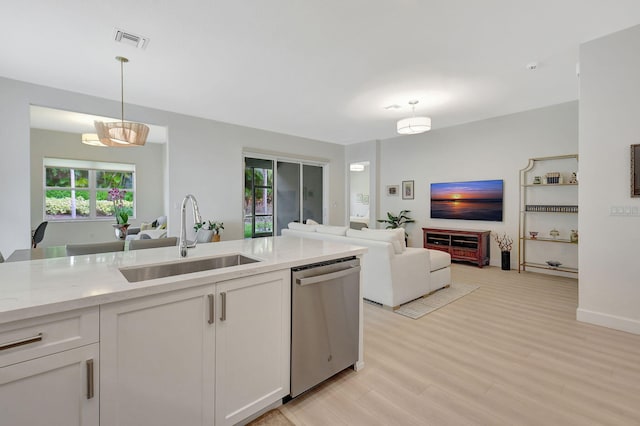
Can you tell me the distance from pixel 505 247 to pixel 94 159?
920 cm

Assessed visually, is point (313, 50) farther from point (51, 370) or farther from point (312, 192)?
point (312, 192)

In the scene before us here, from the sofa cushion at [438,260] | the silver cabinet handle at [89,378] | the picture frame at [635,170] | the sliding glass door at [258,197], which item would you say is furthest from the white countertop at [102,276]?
the sliding glass door at [258,197]

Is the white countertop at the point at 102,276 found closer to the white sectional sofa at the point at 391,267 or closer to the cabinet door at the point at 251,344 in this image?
the cabinet door at the point at 251,344

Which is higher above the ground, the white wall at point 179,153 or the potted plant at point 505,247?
the white wall at point 179,153

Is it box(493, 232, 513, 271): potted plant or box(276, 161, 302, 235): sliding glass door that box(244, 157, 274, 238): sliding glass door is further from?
box(493, 232, 513, 271): potted plant

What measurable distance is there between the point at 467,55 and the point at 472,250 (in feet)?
11.6

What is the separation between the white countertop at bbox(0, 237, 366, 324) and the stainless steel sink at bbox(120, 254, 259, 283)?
1.2 inches

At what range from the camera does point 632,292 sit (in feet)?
8.80

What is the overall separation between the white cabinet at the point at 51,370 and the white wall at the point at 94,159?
7.64 metres

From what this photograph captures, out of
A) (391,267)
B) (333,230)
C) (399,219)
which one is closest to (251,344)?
(391,267)

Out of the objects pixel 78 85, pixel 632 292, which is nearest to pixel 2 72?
pixel 78 85

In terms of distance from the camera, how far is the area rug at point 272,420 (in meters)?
1.61

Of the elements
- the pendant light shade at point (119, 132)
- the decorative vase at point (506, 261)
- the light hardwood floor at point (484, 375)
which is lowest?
the light hardwood floor at point (484, 375)

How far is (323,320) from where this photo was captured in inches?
73.7
